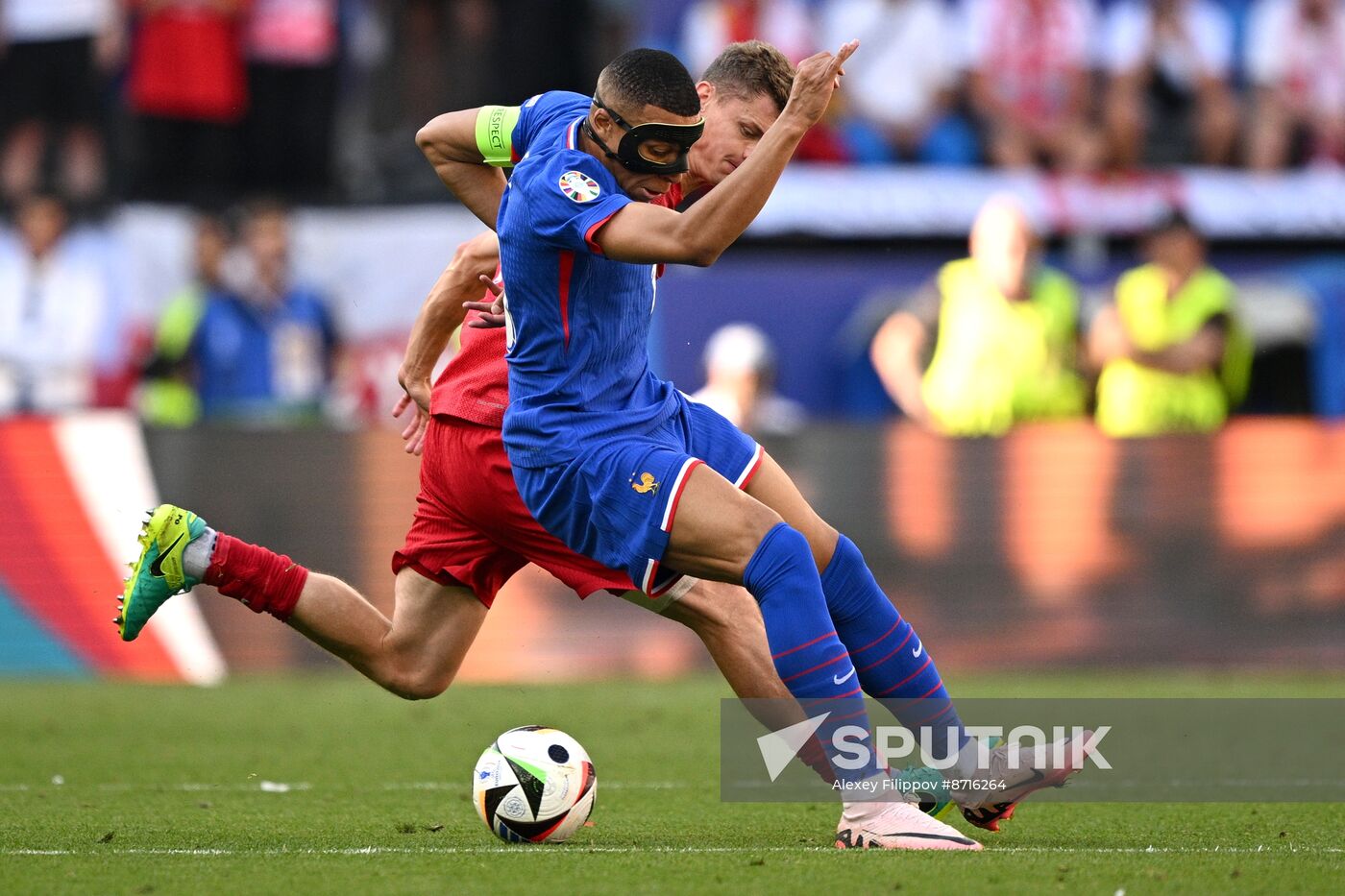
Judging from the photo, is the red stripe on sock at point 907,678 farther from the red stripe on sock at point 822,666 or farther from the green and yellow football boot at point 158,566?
the green and yellow football boot at point 158,566

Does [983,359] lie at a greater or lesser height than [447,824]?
greater

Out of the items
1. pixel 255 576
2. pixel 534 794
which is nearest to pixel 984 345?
pixel 255 576

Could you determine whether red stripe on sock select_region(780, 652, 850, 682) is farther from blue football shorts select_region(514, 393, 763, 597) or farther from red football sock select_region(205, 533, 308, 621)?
red football sock select_region(205, 533, 308, 621)

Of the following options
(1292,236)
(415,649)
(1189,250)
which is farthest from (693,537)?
(1292,236)

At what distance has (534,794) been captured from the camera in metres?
5.29

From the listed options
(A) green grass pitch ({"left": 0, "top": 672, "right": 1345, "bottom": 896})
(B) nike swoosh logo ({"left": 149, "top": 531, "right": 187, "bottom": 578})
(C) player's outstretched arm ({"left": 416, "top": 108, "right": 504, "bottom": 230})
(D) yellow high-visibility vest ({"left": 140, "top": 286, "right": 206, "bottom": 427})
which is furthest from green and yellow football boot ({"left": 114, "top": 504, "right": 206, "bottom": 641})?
(D) yellow high-visibility vest ({"left": 140, "top": 286, "right": 206, "bottom": 427})

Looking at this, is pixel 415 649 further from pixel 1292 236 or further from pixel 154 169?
pixel 1292 236

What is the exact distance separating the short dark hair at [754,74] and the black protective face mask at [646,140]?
525 millimetres

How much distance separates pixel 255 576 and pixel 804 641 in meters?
1.73

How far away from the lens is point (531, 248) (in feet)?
16.5

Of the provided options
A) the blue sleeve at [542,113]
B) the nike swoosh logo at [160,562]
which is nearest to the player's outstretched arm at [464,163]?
the blue sleeve at [542,113]

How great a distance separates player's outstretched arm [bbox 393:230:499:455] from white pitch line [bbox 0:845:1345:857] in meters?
1.48

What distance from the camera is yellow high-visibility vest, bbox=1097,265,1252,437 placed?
11703 millimetres

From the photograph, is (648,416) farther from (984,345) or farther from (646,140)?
(984,345)
